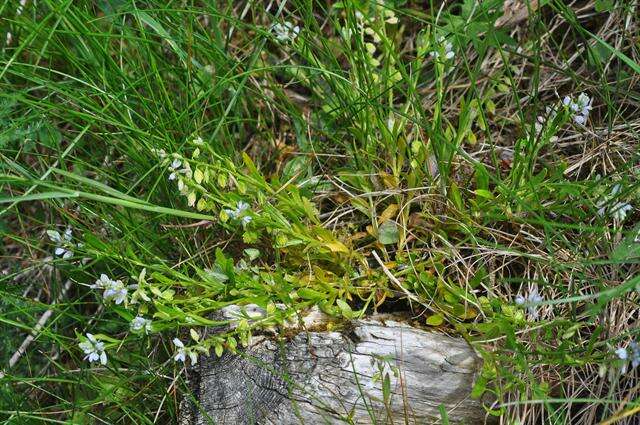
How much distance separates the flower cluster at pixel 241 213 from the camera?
2104mm

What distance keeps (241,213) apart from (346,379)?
21.8 inches

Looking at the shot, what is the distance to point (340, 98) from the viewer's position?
8.08 feet

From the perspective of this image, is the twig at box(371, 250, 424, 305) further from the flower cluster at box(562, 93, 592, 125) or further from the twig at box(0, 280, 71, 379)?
the twig at box(0, 280, 71, 379)

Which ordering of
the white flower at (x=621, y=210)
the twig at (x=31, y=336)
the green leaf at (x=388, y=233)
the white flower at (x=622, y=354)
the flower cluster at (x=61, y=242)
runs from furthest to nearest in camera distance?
the twig at (x=31, y=336) < the green leaf at (x=388, y=233) < the flower cluster at (x=61, y=242) < the white flower at (x=621, y=210) < the white flower at (x=622, y=354)

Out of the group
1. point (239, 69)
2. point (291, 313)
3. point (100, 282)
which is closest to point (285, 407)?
point (291, 313)

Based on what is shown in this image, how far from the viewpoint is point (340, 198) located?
2.50 metres

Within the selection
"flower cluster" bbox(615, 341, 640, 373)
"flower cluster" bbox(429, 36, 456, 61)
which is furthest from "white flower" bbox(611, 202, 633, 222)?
"flower cluster" bbox(429, 36, 456, 61)

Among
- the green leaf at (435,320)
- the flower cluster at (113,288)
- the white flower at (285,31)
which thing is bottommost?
the flower cluster at (113,288)

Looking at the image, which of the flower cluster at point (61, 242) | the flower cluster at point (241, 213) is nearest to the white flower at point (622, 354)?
the flower cluster at point (241, 213)

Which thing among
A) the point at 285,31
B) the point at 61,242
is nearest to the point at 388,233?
the point at 285,31

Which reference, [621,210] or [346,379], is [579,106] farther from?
[346,379]

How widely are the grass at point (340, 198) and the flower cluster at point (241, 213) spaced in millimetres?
15

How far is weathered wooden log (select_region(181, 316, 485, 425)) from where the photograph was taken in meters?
2.10

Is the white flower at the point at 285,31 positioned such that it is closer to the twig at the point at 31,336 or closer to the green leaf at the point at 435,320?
the green leaf at the point at 435,320
